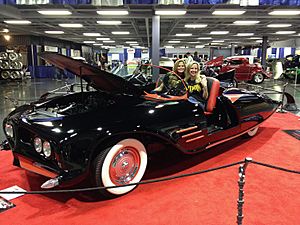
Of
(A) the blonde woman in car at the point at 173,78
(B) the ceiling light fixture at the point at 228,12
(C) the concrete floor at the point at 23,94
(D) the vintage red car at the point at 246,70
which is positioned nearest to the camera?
(A) the blonde woman in car at the point at 173,78

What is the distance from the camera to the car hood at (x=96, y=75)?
8.69 ft

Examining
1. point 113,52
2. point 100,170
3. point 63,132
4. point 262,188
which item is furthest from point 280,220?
point 113,52

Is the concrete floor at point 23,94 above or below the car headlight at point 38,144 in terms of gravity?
below

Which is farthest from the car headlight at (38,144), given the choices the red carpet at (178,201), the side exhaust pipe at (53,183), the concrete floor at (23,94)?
the concrete floor at (23,94)

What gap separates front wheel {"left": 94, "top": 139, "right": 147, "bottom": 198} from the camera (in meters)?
2.29

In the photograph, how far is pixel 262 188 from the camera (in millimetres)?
2637

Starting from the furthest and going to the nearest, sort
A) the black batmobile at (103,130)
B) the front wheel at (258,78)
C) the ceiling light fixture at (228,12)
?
the front wheel at (258,78) < the ceiling light fixture at (228,12) < the black batmobile at (103,130)

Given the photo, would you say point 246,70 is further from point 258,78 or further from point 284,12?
point 284,12

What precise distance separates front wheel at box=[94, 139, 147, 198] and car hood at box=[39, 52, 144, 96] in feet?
2.27

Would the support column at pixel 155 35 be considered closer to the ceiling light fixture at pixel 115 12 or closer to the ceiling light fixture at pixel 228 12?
the ceiling light fixture at pixel 115 12

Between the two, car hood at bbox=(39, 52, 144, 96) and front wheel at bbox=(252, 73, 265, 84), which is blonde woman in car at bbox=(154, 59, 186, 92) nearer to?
car hood at bbox=(39, 52, 144, 96)

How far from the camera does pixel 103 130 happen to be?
224 centimetres

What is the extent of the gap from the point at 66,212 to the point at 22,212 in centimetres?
37

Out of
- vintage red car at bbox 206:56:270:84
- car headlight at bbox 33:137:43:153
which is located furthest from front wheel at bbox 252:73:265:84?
car headlight at bbox 33:137:43:153
